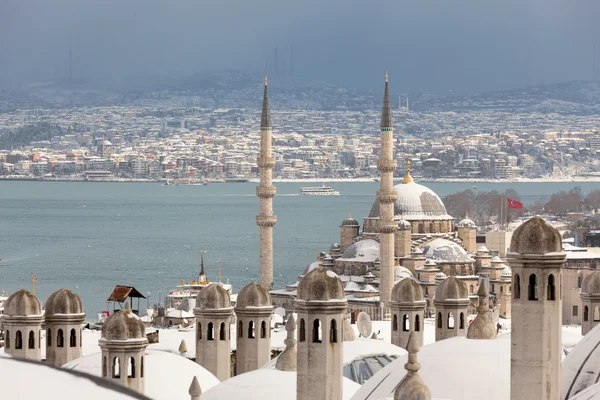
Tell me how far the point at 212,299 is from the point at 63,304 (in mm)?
1820

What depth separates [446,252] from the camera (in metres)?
55.8

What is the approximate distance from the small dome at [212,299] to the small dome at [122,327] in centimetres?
343

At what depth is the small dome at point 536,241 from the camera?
32.9 feet

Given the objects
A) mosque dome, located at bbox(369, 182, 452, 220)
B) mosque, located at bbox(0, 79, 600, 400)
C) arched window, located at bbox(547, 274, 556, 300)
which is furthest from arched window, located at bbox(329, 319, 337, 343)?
mosque dome, located at bbox(369, 182, 452, 220)

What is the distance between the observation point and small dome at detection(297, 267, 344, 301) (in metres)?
11.3

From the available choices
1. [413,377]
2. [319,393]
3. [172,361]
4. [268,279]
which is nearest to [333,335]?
[319,393]

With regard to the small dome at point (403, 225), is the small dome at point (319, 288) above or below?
above

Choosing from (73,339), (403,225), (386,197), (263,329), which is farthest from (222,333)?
(403,225)

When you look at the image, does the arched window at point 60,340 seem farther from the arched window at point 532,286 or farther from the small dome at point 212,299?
the arched window at point 532,286

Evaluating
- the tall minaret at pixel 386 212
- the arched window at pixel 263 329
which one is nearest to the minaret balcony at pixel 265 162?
the tall minaret at pixel 386 212

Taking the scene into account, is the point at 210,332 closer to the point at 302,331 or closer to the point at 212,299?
the point at 212,299

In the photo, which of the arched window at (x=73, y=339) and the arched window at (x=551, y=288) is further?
the arched window at (x=73, y=339)

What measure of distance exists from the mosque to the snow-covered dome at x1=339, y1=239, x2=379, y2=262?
95.9 feet

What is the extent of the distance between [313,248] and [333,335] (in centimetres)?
8569
